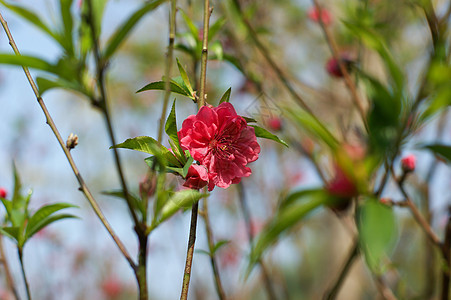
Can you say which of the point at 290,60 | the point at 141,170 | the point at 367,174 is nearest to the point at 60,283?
the point at 141,170

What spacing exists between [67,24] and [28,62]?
3.6 inches

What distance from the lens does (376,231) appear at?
0.46m

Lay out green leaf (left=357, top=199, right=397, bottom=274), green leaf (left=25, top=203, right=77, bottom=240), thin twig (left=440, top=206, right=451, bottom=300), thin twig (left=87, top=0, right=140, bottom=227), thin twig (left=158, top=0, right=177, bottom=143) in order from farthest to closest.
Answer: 1. thin twig (left=440, top=206, right=451, bottom=300)
2. green leaf (left=25, top=203, right=77, bottom=240)
3. thin twig (left=158, top=0, right=177, bottom=143)
4. thin twig (left=87, top=0, right=140, bottom=227)
5. green leaf (left=357, top=199, right=397, bottom=274)

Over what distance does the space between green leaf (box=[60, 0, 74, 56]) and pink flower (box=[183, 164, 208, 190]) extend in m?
0.25

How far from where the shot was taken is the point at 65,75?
0.58 m

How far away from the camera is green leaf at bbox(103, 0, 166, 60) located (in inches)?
23.8

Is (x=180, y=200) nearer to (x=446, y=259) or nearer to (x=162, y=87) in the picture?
(x=162, y=87)

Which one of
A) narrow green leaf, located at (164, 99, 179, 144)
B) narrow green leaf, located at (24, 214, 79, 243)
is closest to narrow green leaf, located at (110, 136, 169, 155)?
narrow green leaf, located at (164, 99, 179, 144)

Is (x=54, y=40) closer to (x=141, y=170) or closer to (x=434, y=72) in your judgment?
(x=434, y=72)

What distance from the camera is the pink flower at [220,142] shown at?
700mm

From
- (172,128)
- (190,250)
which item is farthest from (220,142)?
(190,250)

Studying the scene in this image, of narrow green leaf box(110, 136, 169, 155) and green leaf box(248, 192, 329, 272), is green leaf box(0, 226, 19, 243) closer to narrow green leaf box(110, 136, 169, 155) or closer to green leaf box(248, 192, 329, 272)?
narrow green leaf box(110, 136, 169, 155)

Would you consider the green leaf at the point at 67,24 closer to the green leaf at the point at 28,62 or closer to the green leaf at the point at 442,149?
the green leaf at the point at 28,62

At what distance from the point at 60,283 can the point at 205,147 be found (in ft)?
10.0
